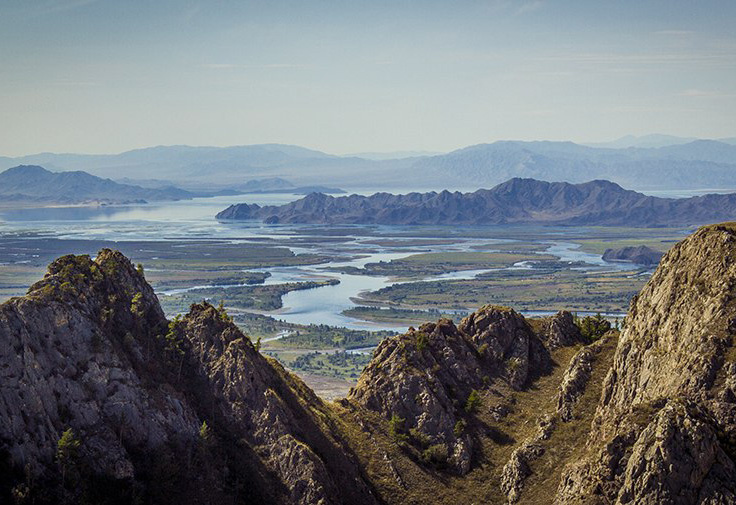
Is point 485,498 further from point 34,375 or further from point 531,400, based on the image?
point 34,375

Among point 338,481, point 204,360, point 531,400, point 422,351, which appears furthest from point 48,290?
point 531,400

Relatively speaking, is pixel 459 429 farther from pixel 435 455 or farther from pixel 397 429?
pixel 397 429

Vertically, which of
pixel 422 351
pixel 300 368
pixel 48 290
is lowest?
pixel 300 368

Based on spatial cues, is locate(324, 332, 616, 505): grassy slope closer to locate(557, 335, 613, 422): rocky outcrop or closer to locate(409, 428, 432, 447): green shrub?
locate(557, 335, 613, 422): rocky outcrop

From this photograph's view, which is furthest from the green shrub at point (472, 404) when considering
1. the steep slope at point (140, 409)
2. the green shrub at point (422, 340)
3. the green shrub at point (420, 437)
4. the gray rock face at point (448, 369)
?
the steep slope at point (140, 409)

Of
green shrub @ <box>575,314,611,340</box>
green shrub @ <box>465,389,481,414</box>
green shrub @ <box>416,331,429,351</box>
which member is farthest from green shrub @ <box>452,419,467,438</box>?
green shrub @ <box>575,314,611,340</box>

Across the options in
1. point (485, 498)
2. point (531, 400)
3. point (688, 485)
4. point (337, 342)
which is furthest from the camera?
point (337, 342)

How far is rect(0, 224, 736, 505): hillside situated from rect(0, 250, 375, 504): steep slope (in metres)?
0.12

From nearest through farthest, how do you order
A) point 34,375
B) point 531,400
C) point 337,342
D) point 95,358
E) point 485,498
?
1. point 34,375
2. point 95,358
3. point 485,498
4. point 531,400
5. point 337,342

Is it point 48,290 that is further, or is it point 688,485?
point 48,290

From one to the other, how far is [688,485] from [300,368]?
277 feet

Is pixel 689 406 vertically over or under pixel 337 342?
over

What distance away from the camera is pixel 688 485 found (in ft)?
169

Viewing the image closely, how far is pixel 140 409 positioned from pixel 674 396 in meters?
31.3
